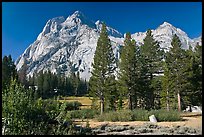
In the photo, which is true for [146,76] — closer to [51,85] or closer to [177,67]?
[177,67]

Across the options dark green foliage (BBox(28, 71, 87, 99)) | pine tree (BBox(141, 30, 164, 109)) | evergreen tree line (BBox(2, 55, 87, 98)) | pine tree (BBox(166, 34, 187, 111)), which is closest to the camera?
pine tree (BBox(166, 34, 187, 111))

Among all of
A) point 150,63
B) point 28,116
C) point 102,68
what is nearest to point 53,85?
point 150,63

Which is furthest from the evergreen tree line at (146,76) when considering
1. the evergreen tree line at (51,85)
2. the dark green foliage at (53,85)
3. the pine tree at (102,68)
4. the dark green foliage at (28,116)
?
the dark green foliage at (53,85)

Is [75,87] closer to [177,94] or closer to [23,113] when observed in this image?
[177,94]

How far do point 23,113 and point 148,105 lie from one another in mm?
29275

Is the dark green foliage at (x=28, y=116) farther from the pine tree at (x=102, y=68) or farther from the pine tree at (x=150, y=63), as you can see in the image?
the pine tree at (x=150, y=63)

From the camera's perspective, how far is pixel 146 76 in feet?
116

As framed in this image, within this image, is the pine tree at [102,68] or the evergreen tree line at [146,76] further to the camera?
the pine tree at [102,68]

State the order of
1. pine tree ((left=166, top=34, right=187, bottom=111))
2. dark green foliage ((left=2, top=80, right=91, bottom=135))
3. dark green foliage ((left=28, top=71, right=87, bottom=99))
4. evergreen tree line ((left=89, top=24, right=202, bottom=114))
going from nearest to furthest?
dark green foliage ((left=2, top=80, right=91, bottom=135))
pine tree ((left=166, top=34, right=187, bottom=111))
evergreen tree line ((left=89, top=24, right=202, bottom=114))
dark green foliage ((left=28, top=71, right=87, bottom=99))

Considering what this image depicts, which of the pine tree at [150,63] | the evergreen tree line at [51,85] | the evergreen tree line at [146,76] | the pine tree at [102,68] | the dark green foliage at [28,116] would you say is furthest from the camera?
the evergreen tree line at [51,85]

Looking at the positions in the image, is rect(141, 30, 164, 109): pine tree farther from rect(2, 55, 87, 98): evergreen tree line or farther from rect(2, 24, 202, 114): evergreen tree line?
rect(2, 55, 87, 98): evergreen tree line

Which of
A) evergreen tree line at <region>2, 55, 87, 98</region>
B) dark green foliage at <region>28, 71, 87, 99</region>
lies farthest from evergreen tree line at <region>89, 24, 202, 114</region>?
dark green foliage at <region>28, 71, 87, 99</region>

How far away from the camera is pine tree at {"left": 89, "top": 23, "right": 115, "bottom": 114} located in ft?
107

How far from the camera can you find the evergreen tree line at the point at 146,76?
30.3 meters
